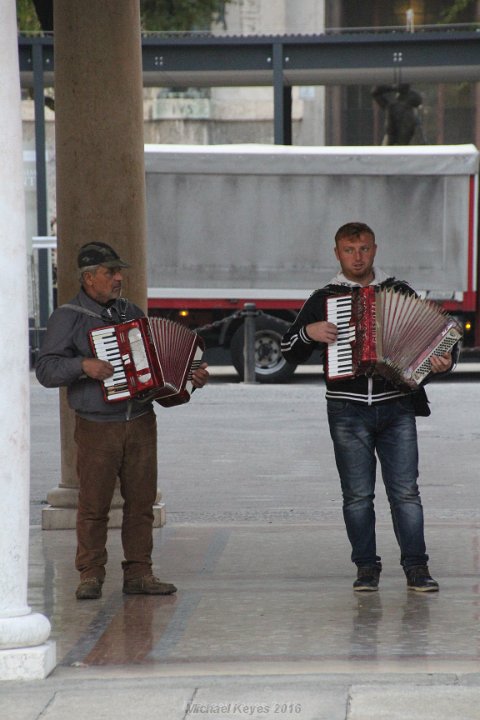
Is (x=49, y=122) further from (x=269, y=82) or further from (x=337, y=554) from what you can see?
(x=337, y=554)

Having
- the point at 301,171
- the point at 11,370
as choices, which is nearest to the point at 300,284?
the point at 301,171

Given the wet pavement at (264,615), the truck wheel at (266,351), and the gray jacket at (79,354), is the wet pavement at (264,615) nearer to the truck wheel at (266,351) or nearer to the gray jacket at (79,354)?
the gray jacket at (79,354)

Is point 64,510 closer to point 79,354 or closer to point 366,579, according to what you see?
point 79,354

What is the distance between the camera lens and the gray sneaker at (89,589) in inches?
283

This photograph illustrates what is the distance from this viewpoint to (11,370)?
5715mm

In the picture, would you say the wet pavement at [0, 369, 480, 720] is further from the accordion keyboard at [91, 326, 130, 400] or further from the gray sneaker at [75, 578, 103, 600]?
the accordion keyboard at [91, 326, 130, 400]

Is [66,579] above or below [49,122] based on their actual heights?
below

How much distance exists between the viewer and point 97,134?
899 centimetres

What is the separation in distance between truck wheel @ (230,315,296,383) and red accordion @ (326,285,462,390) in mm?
13442

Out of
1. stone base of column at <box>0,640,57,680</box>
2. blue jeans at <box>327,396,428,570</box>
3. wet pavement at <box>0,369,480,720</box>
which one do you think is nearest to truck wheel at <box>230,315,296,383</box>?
wet pavement at <box>0,369,480,720</box>

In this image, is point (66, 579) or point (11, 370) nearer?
point (11, 370)

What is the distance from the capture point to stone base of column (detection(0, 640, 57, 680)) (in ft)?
18.4

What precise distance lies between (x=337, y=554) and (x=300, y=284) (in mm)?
13599

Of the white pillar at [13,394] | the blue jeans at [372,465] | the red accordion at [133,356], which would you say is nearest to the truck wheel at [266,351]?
the blue jeans at [372,465]
